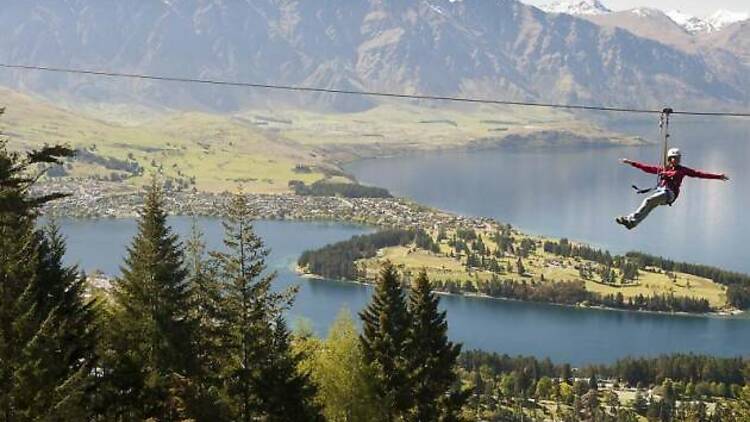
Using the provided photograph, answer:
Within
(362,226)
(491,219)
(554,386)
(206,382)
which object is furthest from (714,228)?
(206,382)

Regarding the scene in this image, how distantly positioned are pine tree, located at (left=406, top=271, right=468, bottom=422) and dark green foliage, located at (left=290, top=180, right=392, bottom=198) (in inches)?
5159

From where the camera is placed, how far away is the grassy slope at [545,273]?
8750cm

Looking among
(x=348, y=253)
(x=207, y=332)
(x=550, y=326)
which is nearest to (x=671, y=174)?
(x=207, y=332)

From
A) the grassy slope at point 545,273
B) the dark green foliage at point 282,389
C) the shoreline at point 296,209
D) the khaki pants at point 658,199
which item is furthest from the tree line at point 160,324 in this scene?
the shoreline at point 296,209

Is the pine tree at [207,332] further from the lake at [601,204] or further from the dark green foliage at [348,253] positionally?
the lake at [601,204]

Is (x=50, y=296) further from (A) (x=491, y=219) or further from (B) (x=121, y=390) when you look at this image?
(A) (x=491, y=219)

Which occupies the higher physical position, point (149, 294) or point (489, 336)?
point (149, 294)

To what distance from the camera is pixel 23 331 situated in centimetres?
1171

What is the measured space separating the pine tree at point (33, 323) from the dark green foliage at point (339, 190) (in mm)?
136132

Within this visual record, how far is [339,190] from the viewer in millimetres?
159875

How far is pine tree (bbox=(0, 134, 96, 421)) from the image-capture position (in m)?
11.2

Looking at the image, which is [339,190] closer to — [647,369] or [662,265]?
[662,265]

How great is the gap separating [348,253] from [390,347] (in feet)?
278

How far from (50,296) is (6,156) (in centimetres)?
370
